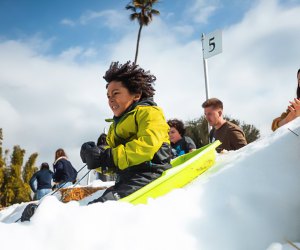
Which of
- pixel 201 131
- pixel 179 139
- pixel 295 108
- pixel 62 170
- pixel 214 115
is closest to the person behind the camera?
pixel 295 108

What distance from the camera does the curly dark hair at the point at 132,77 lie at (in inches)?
103

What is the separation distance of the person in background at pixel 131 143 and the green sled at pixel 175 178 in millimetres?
141

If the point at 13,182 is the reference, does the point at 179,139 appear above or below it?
above

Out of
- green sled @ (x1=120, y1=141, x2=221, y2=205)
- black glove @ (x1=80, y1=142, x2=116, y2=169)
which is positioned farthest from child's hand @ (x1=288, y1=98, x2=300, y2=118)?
black glove @ (x1=80, y1=142, x2=116, y2=169)

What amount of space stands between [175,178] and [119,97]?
0.79 meters

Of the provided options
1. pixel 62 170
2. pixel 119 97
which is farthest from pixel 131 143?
pixel 62 170

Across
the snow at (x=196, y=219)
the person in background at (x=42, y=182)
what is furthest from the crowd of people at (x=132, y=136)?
the person in background at (x=42, y=182)

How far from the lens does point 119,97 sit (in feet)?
8.30

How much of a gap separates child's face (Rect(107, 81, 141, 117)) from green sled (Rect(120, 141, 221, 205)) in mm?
615

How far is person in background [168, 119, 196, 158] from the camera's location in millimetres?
4430

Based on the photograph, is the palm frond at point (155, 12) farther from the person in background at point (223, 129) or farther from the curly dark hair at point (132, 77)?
the curly dark hair at point (132, 77)

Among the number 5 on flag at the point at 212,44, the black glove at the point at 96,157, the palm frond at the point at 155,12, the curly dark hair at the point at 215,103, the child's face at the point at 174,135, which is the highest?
the palm frond at the point at 155,12

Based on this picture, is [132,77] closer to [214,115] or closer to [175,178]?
[175,178]

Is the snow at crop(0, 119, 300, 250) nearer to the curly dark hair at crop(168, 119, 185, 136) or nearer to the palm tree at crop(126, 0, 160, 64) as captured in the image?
the curly dark hair at crop(168, 119, 185, 136)
